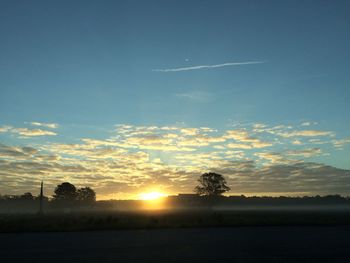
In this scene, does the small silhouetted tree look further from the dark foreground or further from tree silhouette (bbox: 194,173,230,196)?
the dark foreground

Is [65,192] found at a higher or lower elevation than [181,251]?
higher

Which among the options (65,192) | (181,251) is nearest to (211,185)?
(65,192)

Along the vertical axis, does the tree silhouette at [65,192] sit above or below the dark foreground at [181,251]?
above

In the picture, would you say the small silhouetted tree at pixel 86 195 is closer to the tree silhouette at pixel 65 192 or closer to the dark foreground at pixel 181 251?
the tree silhouette at pixel 65 192

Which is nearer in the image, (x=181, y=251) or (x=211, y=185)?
(x=181, y=251)

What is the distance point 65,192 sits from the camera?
448 ft

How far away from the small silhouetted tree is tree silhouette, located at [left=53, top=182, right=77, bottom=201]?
11.5 metres

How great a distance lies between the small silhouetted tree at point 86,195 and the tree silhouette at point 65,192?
11.5 meters

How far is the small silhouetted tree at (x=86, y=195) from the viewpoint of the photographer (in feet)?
501

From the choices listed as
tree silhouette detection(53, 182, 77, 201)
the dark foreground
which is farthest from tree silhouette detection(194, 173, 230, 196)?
the dark foreground

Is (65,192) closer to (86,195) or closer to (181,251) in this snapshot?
(86,195)

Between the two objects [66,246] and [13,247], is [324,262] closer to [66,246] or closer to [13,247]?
[66,246]

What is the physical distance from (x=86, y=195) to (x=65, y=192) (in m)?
21.3

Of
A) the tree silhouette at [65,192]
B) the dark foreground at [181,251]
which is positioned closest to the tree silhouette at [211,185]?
the tree silhouette at [65,192]
